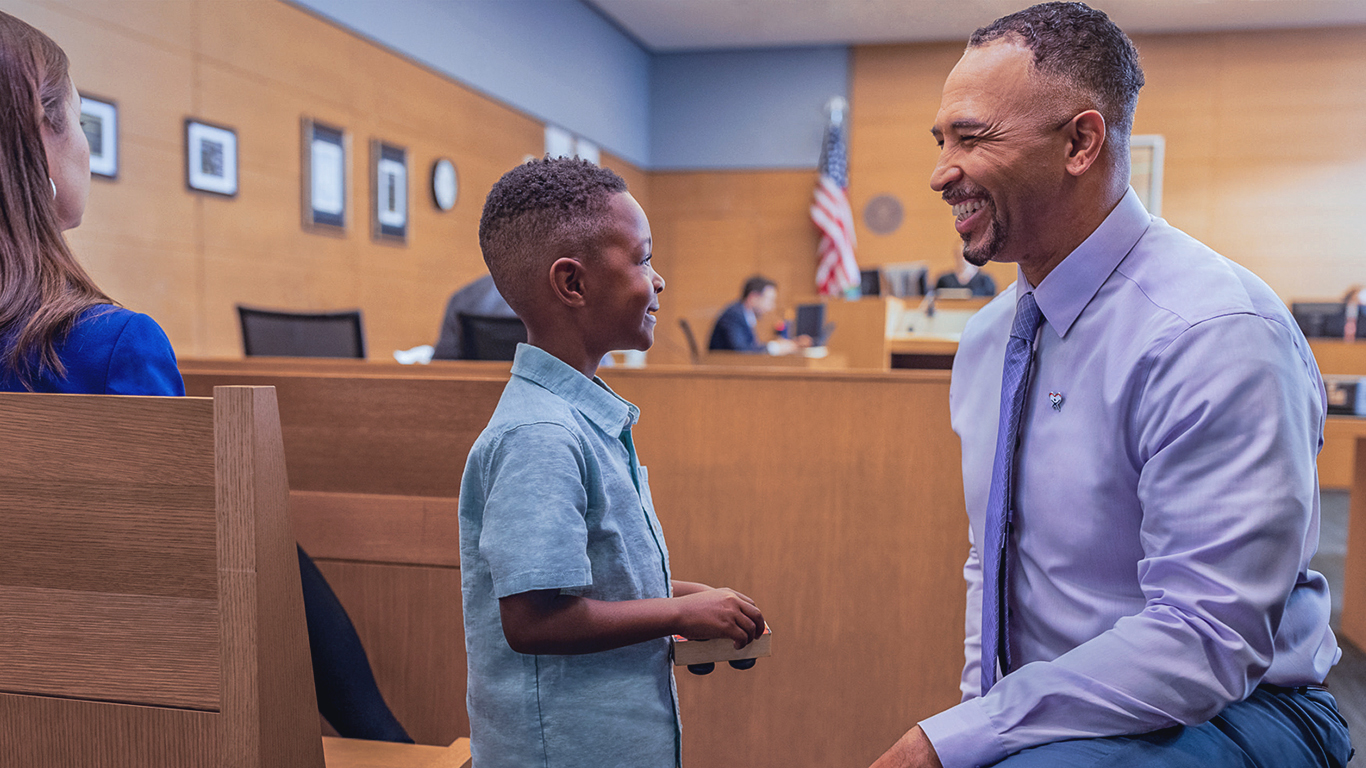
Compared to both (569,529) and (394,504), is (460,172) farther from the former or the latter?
(569,529)

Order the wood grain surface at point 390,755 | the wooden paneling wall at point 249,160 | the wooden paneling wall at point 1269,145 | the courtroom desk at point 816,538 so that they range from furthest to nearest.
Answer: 1. the wooden paneling wall at point 1269,145
2. the wooden paneling wall at point 249,160
3. the courtroom desk at point 816,538
4. the wood grain surface at point 390,755

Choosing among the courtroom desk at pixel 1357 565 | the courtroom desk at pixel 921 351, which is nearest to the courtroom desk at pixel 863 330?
the courtroom desk at pixel 921 351

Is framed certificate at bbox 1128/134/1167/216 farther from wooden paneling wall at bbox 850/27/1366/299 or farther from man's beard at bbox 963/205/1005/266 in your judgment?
man's beard at bbox 963/205/1005/266

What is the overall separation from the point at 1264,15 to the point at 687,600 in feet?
30.8

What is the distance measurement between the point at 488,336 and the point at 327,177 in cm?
290

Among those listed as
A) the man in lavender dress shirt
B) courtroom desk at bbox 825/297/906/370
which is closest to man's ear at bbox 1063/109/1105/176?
the man in lavender dress shirt

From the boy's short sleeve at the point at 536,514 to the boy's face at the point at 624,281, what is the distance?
0.49 feet

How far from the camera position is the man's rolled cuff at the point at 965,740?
879mm

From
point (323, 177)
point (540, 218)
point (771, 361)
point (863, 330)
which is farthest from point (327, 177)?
point (540, 218)

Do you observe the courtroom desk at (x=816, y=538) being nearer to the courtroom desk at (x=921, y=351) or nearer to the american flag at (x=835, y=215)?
the courtroom desk at (x=921, y=351)

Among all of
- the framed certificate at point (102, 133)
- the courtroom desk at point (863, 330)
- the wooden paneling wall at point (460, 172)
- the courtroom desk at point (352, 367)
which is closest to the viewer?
the courtroom desk at point (352, 367)

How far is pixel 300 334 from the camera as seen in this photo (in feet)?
10.6

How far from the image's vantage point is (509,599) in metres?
0.82

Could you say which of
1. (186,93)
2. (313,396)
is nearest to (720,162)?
(186,93)
